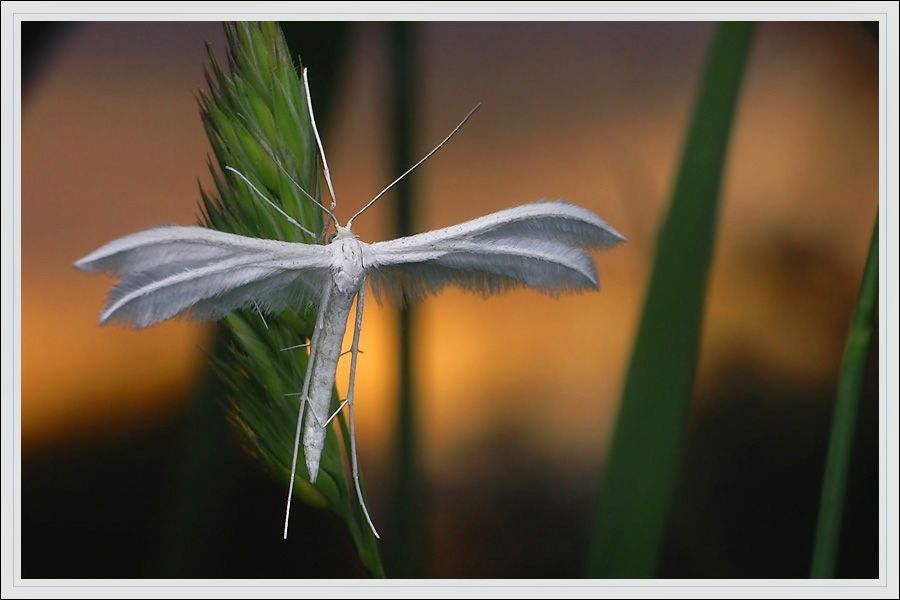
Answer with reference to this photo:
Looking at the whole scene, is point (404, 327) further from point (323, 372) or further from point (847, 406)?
point (847, 406)

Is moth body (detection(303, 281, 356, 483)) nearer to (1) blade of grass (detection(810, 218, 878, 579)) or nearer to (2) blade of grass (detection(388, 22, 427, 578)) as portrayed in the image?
(2) blade of grass (detection(388, 22, 427, 578))

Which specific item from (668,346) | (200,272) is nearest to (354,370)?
(200,272)

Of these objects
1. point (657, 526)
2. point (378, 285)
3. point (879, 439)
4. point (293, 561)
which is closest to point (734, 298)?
point (879, 439)

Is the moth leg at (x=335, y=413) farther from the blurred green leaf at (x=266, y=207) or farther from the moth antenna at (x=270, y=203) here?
the moth antenna at (x=270, y=203)

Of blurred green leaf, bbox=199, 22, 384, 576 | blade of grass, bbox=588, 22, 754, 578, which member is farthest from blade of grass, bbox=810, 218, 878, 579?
blurred green leaf, bbox=199, 22, 384, 576

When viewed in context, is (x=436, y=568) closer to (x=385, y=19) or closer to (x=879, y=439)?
(x=879, y=439)
